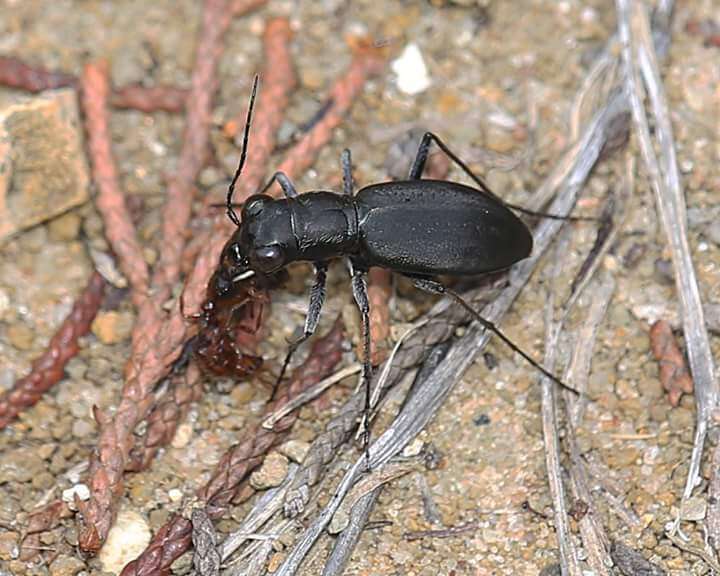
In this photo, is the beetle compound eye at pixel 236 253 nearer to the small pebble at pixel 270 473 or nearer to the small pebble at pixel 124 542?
the small pebble at pixel 270 473

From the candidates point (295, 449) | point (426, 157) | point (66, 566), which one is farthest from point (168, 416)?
point (426, 157)

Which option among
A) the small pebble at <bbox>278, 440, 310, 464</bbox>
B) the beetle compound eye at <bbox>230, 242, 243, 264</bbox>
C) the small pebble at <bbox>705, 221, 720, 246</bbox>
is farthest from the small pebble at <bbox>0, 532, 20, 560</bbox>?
the small pebble at <bbox>705, 221, 720, 246</bbox>

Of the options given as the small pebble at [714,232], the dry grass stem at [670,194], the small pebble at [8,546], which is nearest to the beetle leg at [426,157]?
the dry grass stem at [670,194]

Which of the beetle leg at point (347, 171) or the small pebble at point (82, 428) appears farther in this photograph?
the beetle leg at point (347, 171)

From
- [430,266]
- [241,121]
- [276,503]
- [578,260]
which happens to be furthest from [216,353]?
[578,260]

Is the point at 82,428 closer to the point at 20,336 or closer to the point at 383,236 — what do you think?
the point at 20,336

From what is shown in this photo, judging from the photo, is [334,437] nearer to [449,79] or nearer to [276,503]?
[276,503]
